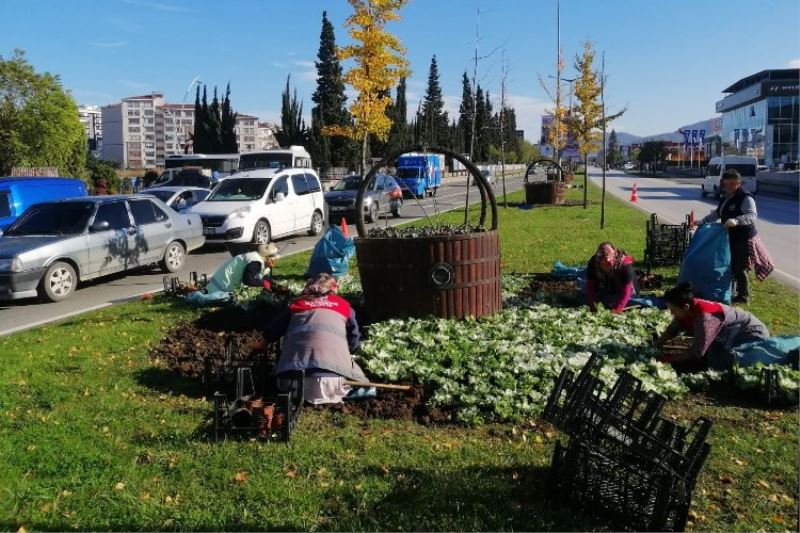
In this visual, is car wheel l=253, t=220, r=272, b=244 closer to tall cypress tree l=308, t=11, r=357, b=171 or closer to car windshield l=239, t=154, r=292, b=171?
car windshield l=239, t=154, r=292, b=171

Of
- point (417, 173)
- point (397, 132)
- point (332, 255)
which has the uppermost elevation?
point (397, 132)

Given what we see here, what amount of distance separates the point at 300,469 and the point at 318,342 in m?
1.41

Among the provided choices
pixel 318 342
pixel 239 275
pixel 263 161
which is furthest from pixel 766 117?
pixel 318 342

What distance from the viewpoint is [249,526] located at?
382cm

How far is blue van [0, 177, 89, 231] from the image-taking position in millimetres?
14391

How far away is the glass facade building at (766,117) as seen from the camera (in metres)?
93.2

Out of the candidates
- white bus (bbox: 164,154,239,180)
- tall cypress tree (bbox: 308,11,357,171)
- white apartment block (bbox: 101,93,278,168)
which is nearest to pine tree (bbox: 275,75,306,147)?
tall cypress tree (bbox: 308,11,357,171)

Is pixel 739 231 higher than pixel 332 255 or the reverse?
higher

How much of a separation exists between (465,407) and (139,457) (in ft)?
7.70

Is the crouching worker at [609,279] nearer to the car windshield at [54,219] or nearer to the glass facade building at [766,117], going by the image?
the car windshield at [54,219]

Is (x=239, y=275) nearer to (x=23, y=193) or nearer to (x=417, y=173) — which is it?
(x=23, y=193)

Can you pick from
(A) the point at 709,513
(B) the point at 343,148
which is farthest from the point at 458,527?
(B) the point at 343,148

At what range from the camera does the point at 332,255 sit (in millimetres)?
11625

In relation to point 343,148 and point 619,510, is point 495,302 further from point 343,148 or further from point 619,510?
point 343,148
